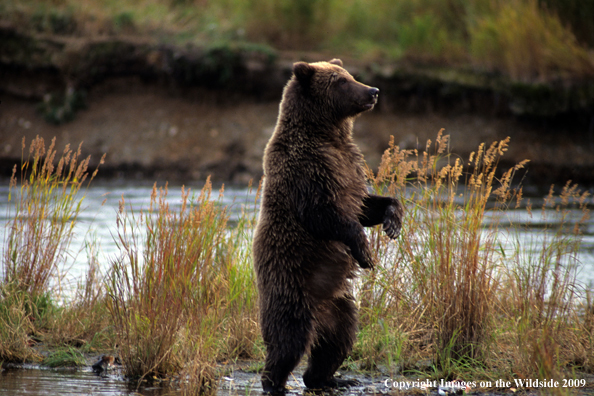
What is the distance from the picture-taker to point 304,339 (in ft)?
14.6

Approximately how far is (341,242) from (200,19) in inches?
698

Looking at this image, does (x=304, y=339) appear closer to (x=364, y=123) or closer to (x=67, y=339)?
(x=67, y=339)

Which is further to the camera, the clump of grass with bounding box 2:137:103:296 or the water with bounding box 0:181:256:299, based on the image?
the water with bounding box 0:181:256:299

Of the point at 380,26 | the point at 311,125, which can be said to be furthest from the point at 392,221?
the point at 380,26

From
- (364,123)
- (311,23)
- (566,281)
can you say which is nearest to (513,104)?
(364,123)

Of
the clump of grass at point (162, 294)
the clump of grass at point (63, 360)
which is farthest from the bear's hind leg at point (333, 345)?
the clump of grass at point (63, 360)

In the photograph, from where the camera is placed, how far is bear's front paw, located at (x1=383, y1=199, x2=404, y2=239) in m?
4.74

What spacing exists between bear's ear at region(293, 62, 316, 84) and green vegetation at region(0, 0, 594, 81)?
13.2 m

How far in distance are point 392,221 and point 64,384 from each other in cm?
269

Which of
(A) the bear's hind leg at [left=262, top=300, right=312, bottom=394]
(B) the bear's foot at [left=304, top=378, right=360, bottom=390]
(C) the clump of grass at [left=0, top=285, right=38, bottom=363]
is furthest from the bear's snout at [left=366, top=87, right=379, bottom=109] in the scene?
(C) the clump of grass at [left=0, top=285, right=38, bottom=363]

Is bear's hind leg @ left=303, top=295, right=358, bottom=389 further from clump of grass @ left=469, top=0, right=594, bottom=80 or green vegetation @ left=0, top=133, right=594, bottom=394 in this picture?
clump of grass @ left=469, top=0, right=594, bottom=80

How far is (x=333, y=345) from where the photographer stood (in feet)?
15.5

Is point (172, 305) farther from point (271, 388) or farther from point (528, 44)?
point (528, 44)

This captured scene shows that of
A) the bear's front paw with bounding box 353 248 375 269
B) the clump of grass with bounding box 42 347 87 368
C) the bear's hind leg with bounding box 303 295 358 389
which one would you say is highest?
the bear's front paw with bounding box 353 248 375 269
